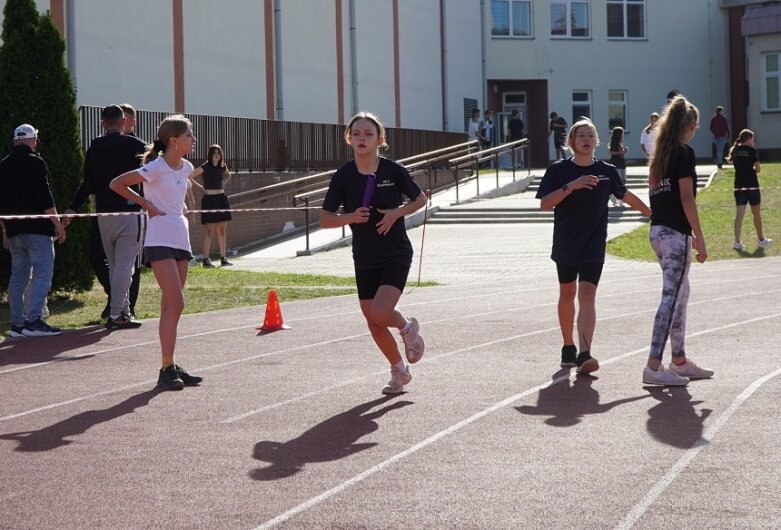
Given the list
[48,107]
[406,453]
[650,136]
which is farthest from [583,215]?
[48,107]

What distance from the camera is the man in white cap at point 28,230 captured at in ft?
42.1

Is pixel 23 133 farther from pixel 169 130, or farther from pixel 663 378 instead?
pixel 663 378

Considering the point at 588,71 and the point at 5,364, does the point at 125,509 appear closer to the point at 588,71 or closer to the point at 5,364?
the point at 5,364

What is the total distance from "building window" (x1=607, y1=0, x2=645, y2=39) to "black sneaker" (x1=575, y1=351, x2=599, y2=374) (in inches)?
1770

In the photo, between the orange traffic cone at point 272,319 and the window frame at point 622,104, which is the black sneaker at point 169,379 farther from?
the window frame at point 622,104

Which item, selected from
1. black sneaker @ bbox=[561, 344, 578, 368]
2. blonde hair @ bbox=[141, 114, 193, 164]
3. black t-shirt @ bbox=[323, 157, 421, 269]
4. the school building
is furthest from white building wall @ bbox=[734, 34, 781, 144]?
black t-shirt @ bbox=[323, 157, 421, 269]

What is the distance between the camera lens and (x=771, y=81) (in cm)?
5119

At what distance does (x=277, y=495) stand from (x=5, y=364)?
529 cm

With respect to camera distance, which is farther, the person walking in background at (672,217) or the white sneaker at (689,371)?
the white sneaker at (689,371)

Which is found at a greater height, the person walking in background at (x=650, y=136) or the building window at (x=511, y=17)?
the building window at (x=511, y=17)

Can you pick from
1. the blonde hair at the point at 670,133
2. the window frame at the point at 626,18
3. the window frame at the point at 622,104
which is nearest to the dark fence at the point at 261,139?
the blonde hair at the point at 670,133

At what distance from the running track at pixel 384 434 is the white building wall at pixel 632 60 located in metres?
40.7

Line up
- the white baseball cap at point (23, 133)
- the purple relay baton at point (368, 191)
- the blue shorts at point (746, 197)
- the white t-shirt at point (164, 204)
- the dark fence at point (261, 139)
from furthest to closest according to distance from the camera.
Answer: the dark fence at point (261, 139)
the blue shorts at point (746, 197)
the white baseball cap at point (23, 133)
the white t-shirt at point (164, 204)
the purple relay baton at point (368, 191)

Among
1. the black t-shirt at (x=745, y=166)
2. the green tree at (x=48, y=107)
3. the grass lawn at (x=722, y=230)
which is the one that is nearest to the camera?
the green tree at (x=48, y=107)
